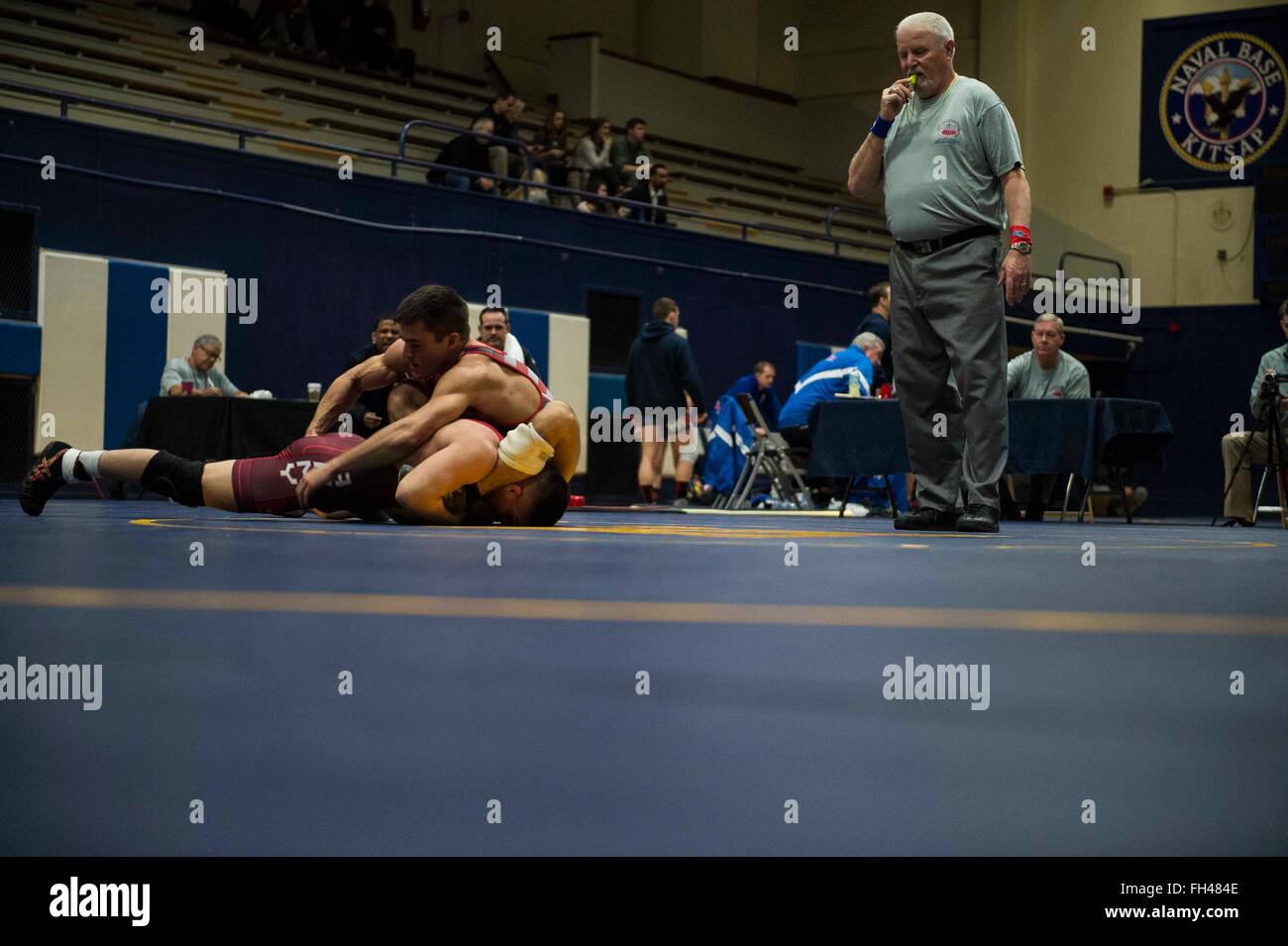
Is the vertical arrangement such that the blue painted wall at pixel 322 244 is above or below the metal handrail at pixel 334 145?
below

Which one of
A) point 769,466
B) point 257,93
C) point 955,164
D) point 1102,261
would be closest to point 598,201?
point 257,93

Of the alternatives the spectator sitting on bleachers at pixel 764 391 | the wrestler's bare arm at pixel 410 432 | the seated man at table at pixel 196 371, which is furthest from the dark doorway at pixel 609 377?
the wrestler's bare arm at pixel 410 432

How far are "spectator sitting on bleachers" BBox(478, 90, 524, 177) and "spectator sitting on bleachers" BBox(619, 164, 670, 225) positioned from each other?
128 cm

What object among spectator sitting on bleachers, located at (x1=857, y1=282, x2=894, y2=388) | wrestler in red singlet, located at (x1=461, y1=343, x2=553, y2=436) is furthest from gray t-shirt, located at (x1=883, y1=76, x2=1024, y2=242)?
spectator sitting on bleachers, located at (x1=857, y1=282, x2=894, y2=388)

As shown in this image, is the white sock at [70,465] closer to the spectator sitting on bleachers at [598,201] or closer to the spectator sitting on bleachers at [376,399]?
the spectator sitting on bleachers at [376,399]

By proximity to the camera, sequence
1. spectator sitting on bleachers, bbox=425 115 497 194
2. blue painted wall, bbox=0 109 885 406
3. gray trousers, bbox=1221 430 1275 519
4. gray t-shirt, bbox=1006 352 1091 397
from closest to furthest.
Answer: gray trousers, bbox=1221 430 1275 519
gray t-shirt, bbox=1006 352 1091 397
blue painted wall, bbox=0 109 885 406
spectator sitting on bleachers, bbox=425 115 497 194

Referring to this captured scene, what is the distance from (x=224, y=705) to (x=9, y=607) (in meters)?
1.00

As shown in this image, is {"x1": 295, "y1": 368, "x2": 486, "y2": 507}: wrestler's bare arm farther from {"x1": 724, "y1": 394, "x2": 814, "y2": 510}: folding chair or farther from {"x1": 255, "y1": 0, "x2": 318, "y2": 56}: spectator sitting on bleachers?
{"x1": 255, "y1": 0, "x2": 318, "y2": 56}: spectator sitting on bleachers

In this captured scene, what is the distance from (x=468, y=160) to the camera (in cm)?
1465

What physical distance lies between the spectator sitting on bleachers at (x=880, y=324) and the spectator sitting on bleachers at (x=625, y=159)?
19.7 ft

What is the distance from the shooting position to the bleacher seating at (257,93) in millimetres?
13828

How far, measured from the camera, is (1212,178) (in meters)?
20.0

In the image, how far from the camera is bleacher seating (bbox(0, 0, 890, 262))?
13828 millimetres
